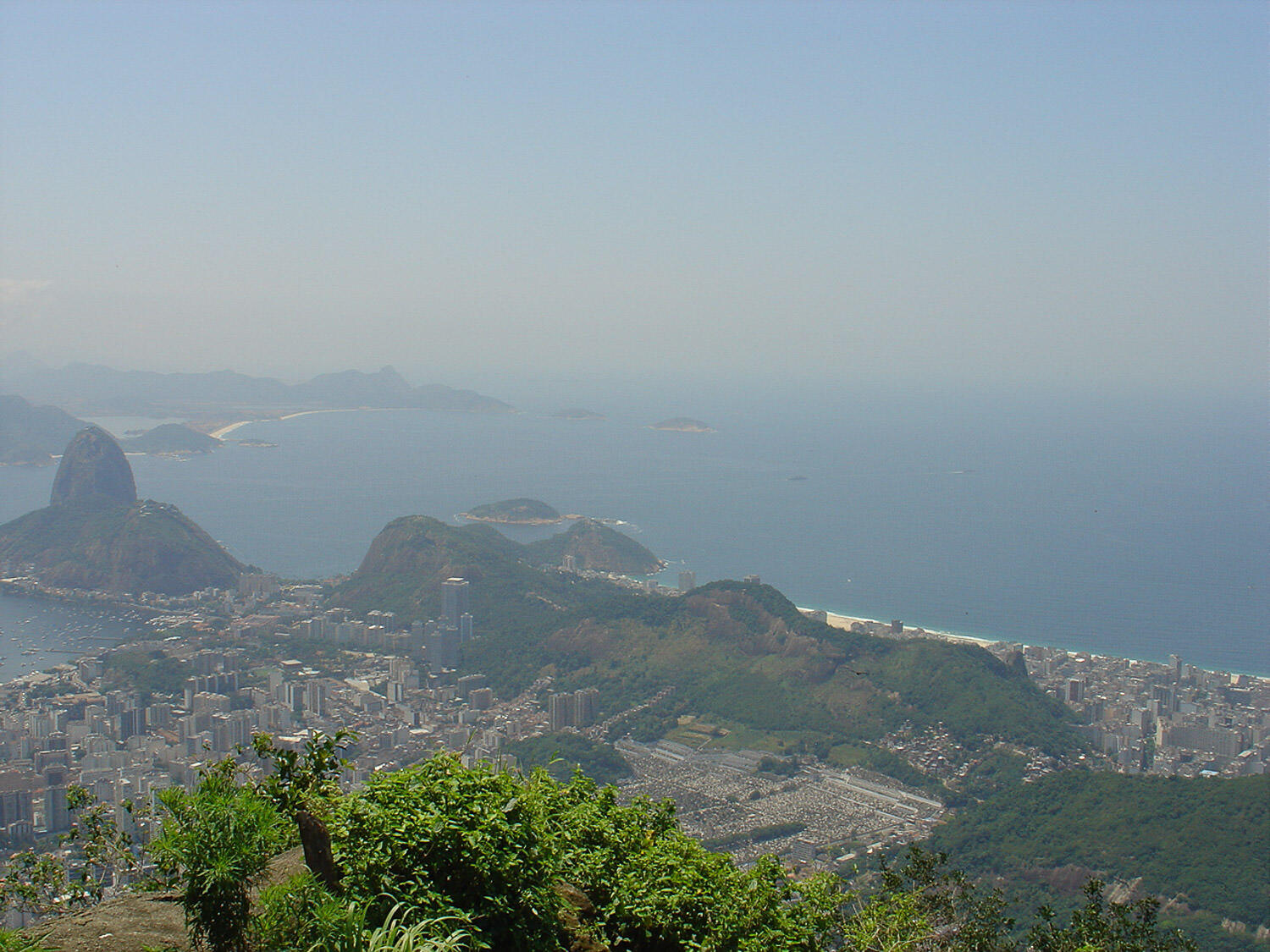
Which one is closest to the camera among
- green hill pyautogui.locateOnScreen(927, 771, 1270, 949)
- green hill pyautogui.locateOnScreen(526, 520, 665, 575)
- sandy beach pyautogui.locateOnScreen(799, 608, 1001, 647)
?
green hill pyautogui.locateOnScreen(927, 771, 1270, 949)

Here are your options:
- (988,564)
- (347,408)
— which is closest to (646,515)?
(988,564)

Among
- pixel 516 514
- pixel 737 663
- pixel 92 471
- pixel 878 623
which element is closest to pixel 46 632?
pixel 92 471

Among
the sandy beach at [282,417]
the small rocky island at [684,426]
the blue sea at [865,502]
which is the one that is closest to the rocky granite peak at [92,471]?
the blue sea at [865,502]

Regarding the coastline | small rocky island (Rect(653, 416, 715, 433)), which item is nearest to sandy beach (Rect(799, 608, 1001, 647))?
the coastline

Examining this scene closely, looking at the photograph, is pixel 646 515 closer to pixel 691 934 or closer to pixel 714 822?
pixel 714 822

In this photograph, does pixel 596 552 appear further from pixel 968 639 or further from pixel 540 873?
pixel 540 873

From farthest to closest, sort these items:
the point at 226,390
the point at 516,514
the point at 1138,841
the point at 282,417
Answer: the point at 226,390 → the point at 282,417 → the point at 516,514 → the point at 1138,841

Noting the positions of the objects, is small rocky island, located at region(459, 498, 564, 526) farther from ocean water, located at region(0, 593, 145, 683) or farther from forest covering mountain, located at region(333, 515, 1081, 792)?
ocean water, located at region(0, 593, 145, 683)

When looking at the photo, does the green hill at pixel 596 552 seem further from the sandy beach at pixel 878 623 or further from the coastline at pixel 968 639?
the sandy beach at pixel 878 623
